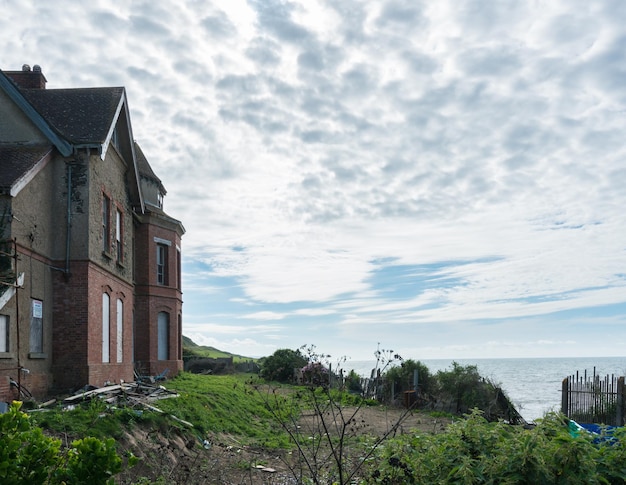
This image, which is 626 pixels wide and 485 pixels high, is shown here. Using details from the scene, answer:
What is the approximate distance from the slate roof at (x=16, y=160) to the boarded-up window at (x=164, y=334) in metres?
15.3

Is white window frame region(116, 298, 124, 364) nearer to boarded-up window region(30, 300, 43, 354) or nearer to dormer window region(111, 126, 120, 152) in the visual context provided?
boarded-up window region(30, 300, 43, 354)

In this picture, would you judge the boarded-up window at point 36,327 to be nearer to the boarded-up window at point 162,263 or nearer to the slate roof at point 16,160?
the slate roof at point 16,160

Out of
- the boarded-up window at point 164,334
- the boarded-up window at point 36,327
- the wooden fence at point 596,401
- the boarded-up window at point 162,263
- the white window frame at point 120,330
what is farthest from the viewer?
the boarded-up window at point 162,263

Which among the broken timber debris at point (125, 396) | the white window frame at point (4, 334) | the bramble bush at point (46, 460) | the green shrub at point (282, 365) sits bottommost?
the green shrub at point (282, 365)

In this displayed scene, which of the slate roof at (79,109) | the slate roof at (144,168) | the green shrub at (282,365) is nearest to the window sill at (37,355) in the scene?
the slate roof at (79,109)

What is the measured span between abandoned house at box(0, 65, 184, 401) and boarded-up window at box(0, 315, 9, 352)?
0.02 meters

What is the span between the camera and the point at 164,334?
33.0m

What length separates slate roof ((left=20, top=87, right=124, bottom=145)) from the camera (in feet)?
64.0

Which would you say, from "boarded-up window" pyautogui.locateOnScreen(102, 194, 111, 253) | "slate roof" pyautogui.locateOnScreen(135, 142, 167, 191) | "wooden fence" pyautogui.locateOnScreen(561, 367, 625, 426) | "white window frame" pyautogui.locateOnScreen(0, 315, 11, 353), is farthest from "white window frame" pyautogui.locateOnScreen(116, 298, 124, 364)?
"wooden fence" pyautogui.locateOnScreen(561, 367, 625, 426)

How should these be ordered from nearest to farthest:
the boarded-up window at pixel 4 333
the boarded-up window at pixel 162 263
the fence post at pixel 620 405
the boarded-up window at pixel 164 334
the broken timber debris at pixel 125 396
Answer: the boarded-up window at pixel 4 333 < the broken timber debris at pixel 125 396 < the fence post at pixel 620 405 < the boarded-up window at pixel 164 334 < the boarded-up window at pixel 162 263

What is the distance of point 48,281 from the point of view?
18.7 meters

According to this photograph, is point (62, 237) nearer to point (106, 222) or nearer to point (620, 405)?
point (106, 222)

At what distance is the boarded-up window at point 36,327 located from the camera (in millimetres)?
17508

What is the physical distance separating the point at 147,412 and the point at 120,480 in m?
5.14
